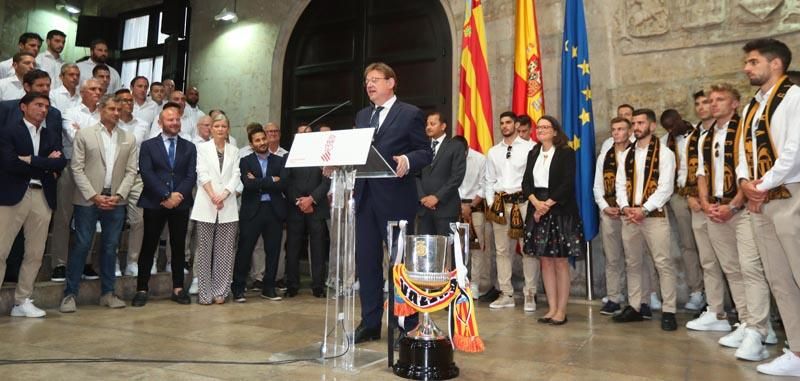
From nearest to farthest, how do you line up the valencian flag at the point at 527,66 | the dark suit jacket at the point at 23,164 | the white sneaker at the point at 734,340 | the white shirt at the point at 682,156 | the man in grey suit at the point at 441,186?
the white sneaker at the point at 734,340, the dark suit jacket at the point at 23,164, the white shirt at the point at 682,156, the man in grey suit at the point at 441,186, the valencian flag at the point at 527,66

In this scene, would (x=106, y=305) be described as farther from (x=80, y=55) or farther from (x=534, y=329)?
(x=80, y=55)

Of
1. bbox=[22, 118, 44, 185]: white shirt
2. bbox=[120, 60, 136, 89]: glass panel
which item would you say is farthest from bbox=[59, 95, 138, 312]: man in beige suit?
bbox=[120, 60, 136, 89]: glass panel

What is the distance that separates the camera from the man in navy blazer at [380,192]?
10.8 feet

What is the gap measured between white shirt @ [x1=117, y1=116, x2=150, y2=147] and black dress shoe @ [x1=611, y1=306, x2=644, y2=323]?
15.4ft

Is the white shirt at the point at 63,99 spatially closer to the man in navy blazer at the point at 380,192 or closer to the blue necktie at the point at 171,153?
the blue necktie at the point at 171,153

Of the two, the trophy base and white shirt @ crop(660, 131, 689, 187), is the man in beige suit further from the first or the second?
white shirt @ crop(660, 131, 689, 187)

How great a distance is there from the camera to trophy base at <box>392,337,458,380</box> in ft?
8.60

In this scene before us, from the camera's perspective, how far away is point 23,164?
390 cm

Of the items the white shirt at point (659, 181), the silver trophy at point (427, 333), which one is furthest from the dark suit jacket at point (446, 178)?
the silver trophy at point (427, 333)

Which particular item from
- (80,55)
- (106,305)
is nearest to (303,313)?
→ (106,305)

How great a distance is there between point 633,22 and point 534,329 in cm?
357

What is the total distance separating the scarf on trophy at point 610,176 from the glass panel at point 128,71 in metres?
8.38

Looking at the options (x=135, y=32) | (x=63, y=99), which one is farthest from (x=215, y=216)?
(x=135, y=32)

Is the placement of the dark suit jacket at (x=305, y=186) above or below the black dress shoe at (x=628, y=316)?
above
